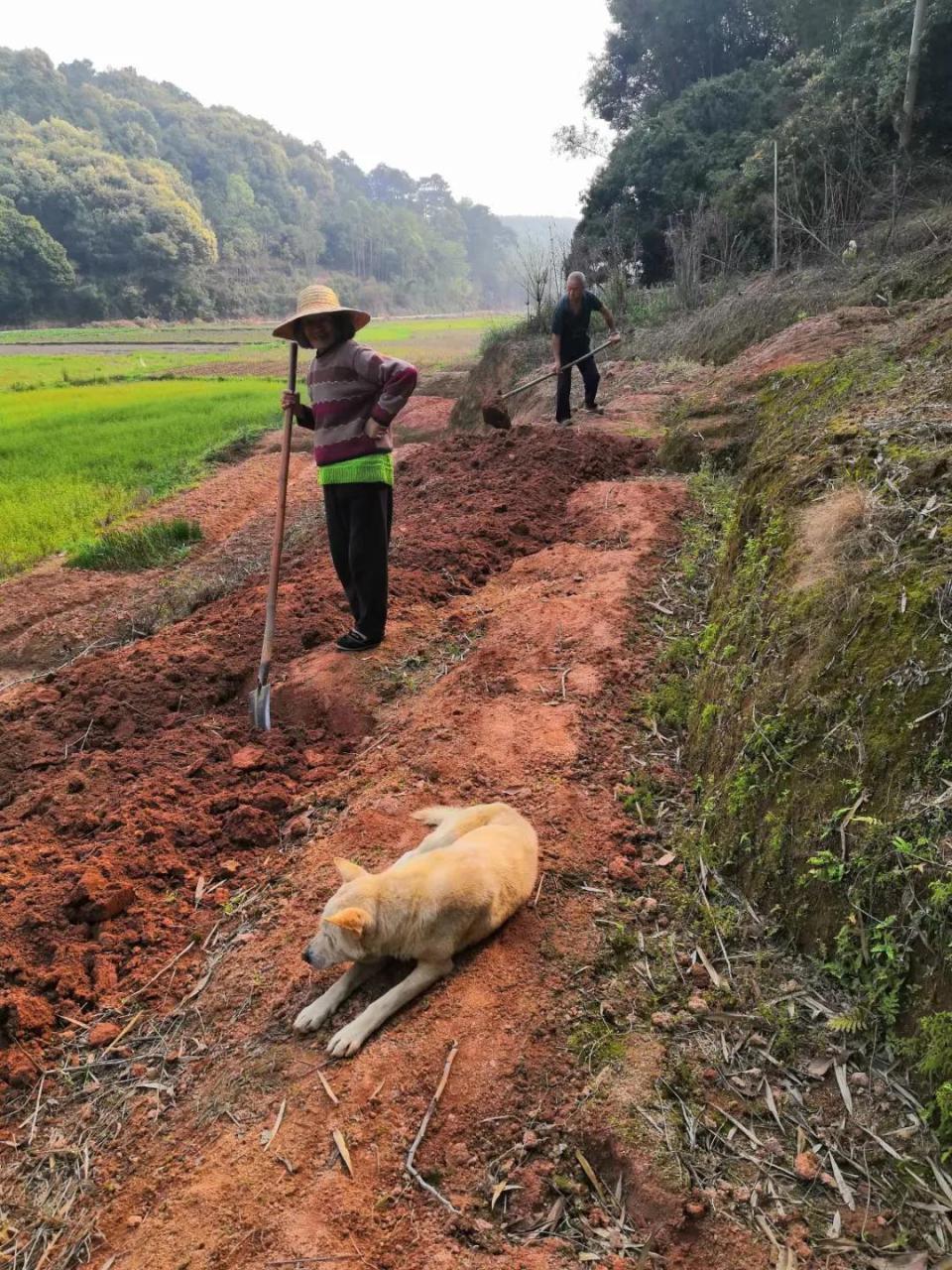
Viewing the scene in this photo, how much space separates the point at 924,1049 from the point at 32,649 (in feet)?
25.6

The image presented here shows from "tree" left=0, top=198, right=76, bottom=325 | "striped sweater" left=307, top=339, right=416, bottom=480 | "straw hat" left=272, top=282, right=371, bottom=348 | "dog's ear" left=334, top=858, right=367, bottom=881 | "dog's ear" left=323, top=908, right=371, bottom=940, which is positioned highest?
"tree" left=0, top=198, right=76, bottom=325

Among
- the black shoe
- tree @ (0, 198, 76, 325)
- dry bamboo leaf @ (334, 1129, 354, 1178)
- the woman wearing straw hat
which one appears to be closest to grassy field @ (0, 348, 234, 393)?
tree @ (0, 198, 76, 325)

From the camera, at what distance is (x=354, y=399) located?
15.7 ft

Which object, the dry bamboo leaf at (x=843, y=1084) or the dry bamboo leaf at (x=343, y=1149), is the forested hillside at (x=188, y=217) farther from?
the dry bamboo leaf at (x=843, y=1084)

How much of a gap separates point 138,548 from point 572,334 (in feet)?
20.3

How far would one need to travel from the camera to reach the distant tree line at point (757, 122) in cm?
1471

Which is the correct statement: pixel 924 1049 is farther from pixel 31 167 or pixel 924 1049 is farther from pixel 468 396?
pixel 31 167

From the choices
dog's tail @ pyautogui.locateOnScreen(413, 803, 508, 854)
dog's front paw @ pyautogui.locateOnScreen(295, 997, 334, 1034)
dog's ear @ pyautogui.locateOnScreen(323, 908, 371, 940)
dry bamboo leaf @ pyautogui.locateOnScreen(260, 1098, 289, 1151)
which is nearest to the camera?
dry bamboo leaf @ pyautogui.locateOnScreen(260, 1098, 289, 1151)

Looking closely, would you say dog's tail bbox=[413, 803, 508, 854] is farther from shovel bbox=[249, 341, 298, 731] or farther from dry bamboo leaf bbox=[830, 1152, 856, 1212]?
shovel bbox=[249, 341, 298, 731]

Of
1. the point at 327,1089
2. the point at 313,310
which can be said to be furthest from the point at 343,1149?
the point at 313,310

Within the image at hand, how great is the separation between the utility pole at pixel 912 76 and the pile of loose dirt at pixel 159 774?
1243cm

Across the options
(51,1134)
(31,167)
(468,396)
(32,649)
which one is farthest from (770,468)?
(31,167)

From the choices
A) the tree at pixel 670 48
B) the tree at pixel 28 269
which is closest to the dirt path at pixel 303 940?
the tree at pixel 670 48

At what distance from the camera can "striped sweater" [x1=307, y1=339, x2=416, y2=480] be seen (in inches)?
185
